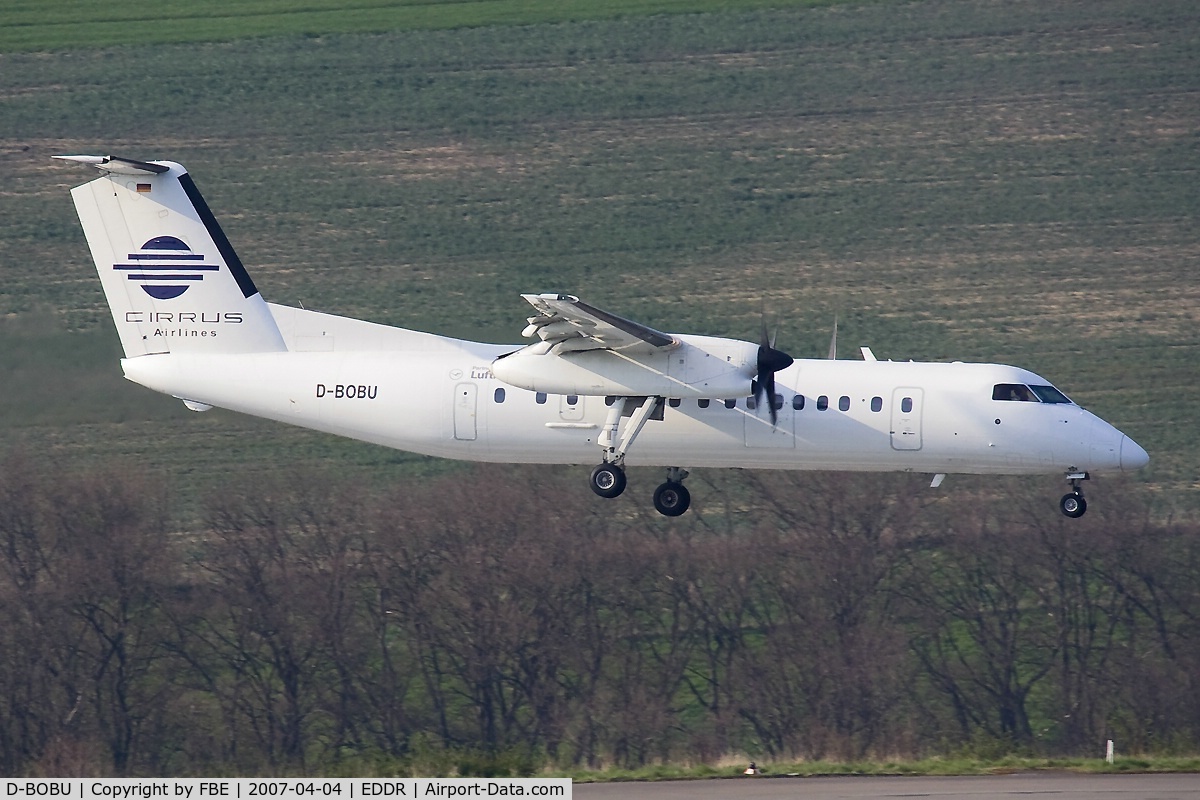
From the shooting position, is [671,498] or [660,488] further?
[660,488]

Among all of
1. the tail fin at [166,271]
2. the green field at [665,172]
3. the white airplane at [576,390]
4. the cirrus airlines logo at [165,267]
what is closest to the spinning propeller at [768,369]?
the white airplane at [576,390]

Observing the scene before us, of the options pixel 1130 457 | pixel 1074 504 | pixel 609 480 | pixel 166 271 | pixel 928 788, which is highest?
pixel 166 271

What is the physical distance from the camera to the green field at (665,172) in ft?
170

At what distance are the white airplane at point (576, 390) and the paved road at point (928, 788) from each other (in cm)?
444

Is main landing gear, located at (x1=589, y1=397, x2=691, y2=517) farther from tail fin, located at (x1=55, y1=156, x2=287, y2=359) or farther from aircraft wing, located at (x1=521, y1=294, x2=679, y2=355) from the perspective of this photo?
tail fin, located at (x1=55, y1=156, x2=287, y2=359)

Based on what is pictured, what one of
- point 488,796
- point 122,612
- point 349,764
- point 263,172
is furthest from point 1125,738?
point 263,172

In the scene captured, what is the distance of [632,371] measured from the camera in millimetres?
25344

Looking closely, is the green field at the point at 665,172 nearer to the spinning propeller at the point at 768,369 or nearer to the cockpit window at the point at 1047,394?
the cockpit window at the point at 1047,394

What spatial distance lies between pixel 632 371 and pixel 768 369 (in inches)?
83.3

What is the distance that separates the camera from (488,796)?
24578 millimetres

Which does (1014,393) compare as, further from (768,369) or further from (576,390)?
(576,390)

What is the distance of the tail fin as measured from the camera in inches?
1098

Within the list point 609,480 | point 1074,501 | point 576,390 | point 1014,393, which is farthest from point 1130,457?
point 576,390

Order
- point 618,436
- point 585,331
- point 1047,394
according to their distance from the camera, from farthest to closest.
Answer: point 1047,394 < point 618,436 < point 585,331
